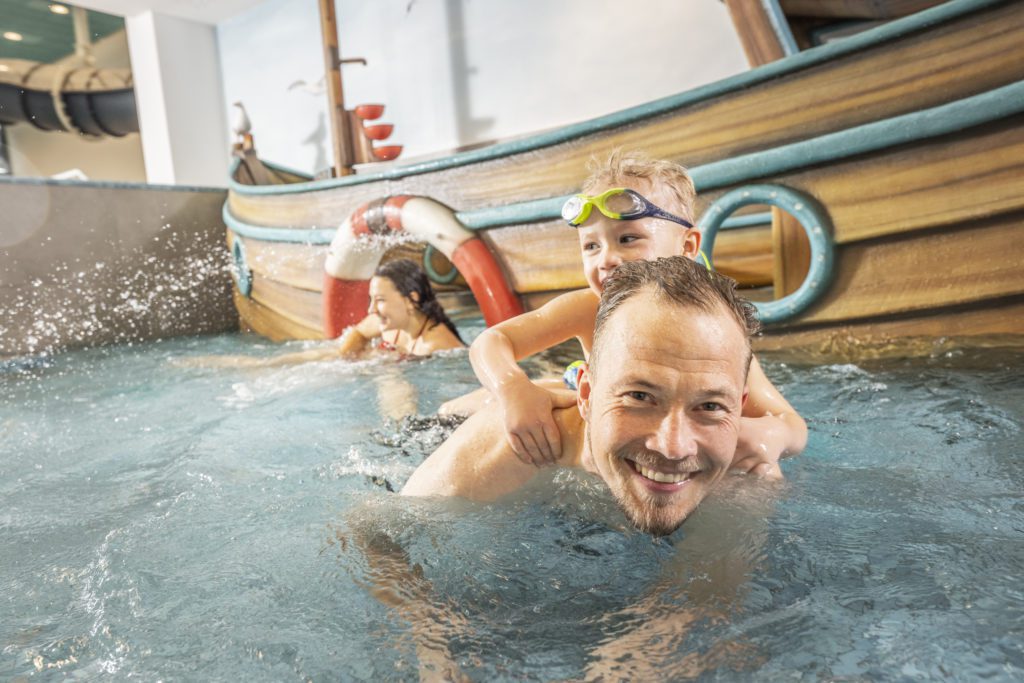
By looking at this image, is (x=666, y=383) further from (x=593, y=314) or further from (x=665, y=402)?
(x=593, y=314)

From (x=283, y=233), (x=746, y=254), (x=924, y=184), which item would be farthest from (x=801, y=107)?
(x=283, y=233)

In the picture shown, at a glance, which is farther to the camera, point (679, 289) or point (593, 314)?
point (593, 314)

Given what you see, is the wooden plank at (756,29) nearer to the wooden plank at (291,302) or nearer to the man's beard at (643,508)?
the man's beard at (643,508)

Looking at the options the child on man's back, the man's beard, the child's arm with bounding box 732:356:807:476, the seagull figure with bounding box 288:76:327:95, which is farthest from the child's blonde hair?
the seagull figure with bounding box 288:76:327:95

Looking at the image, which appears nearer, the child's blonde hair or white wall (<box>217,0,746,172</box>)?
the child's blonde hair

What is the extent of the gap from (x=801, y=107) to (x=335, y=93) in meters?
4.83

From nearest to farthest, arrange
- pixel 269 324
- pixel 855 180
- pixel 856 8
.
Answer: pixel 855 180 < pixel 856 8 < pixel 269 324

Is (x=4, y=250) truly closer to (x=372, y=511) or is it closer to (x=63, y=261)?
(x=63, y=261)

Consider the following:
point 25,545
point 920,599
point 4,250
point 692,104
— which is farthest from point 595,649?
point 4,250

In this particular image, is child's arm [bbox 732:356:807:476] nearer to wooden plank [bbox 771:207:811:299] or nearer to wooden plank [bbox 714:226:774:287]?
wooden plank [bbox 771:207:811:299]

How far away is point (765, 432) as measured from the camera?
1.67 meters

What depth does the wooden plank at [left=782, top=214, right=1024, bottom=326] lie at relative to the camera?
8.85 ft

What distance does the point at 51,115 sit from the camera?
462 inches

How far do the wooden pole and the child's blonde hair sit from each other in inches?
204
